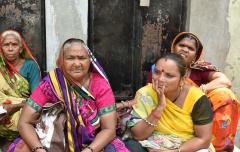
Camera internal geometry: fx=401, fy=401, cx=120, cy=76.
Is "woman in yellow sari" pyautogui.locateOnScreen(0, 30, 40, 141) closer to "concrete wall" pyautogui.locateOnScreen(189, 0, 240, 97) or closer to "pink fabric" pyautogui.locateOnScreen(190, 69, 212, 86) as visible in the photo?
"pink fabric" pyautogui.locateOnScreen(190, 69, 212, 86)

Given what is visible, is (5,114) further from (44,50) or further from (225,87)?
(225,87)

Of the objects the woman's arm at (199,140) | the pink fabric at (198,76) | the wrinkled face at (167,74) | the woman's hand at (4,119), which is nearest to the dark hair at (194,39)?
the pink fabric at (198,76)

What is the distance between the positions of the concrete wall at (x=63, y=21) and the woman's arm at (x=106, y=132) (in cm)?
174

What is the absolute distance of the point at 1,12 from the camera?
489cm

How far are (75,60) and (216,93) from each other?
1.55 m

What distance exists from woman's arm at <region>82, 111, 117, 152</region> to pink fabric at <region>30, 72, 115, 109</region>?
11 cm

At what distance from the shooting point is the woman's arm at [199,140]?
3494 mm

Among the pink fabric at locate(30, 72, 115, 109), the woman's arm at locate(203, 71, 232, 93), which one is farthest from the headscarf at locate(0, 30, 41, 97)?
the woman's arm at locate(203, 71, 232, 93)

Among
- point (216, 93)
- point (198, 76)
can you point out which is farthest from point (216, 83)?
point (198, 76)

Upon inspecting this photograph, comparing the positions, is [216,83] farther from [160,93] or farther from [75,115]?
[75,115]

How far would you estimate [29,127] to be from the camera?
11.5ft

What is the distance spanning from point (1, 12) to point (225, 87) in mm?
2787

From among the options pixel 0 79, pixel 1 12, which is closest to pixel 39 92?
pixel 0 79

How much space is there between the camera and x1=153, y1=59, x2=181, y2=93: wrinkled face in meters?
3.39
